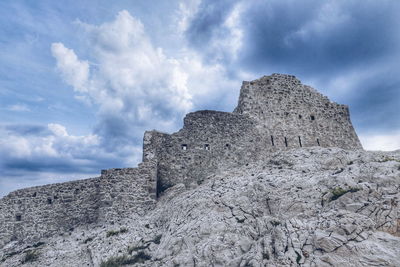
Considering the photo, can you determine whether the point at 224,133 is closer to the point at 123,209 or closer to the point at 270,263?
the point at 123,209

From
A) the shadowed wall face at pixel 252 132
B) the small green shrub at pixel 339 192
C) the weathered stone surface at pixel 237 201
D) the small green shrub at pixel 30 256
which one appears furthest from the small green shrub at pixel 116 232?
the small green shrub at pixel 339 192

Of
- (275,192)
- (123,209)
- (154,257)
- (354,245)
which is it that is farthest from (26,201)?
(354,245)

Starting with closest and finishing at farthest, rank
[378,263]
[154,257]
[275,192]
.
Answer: [378,263] → [154,257] → [275,192]

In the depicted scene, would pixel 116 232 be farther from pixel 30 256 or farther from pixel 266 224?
pixel 266 224

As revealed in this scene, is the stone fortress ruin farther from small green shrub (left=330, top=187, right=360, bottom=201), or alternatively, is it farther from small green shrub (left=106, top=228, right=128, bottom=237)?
small green shrub (left=330, top=187, right=360, bottom=201)

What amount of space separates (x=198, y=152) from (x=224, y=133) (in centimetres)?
310

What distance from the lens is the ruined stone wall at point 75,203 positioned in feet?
69.2

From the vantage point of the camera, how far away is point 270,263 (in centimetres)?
1137

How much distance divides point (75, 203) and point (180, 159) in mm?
9280

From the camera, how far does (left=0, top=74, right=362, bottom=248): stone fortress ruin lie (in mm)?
21641

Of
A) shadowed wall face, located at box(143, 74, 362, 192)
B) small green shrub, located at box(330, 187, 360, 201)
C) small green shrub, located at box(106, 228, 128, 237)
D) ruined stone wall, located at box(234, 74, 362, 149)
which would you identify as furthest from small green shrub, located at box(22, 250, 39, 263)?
ruined stone wall, located at box(234, 74, 362, 149)

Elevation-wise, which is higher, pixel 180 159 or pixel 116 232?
pixel 180 159

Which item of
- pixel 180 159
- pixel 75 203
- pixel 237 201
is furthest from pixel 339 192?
pixel 75 203

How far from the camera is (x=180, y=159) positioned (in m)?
23.8
